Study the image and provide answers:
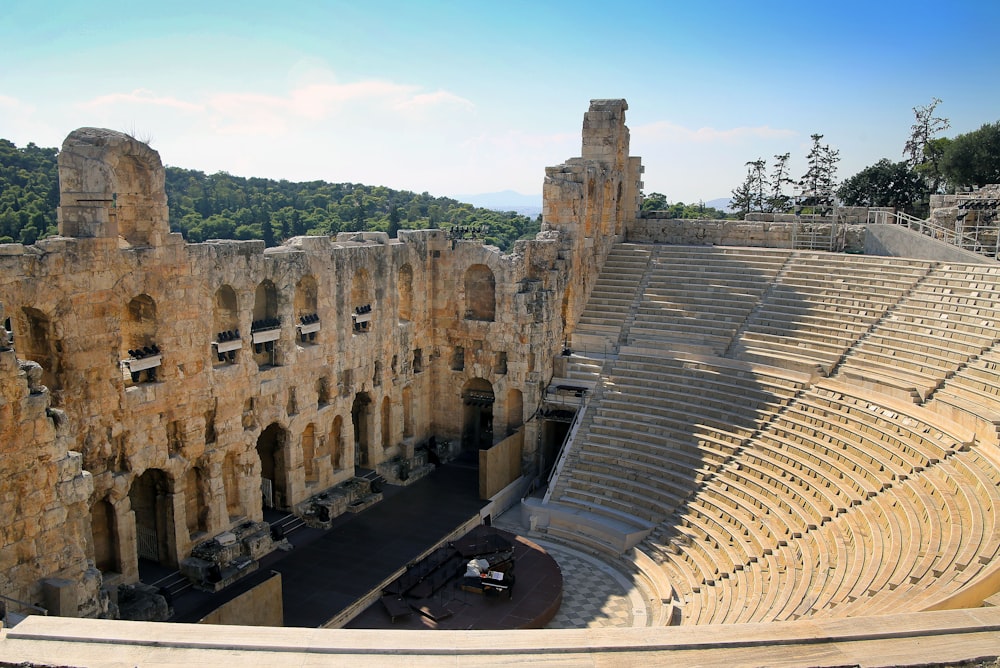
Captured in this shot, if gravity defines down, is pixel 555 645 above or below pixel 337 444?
above

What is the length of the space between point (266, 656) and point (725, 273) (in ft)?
67.7

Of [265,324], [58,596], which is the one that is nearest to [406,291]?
[265,324]

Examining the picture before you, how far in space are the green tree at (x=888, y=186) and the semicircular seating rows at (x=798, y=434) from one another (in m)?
17.4

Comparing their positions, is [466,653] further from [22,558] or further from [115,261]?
[115,261]

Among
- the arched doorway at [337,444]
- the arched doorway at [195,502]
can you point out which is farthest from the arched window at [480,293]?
the arched doorway at [195,502]

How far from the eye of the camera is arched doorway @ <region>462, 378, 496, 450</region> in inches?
1020

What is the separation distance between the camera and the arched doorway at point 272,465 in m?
20.3

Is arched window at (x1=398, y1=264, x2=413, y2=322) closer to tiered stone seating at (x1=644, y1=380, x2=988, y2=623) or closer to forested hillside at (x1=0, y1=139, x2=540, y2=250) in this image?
tiered stone seating at (x1=644, y1=380, x2=988, y2=623)

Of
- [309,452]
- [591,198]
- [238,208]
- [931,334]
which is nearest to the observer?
[931,334]

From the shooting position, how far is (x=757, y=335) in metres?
23.3

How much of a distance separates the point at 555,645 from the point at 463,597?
8675 mm

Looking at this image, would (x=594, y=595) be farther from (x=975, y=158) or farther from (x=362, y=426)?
(x=975, y=158)

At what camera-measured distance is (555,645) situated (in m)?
9.05

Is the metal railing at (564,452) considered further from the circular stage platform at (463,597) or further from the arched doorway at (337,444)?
the arched doorway at (337,444)
